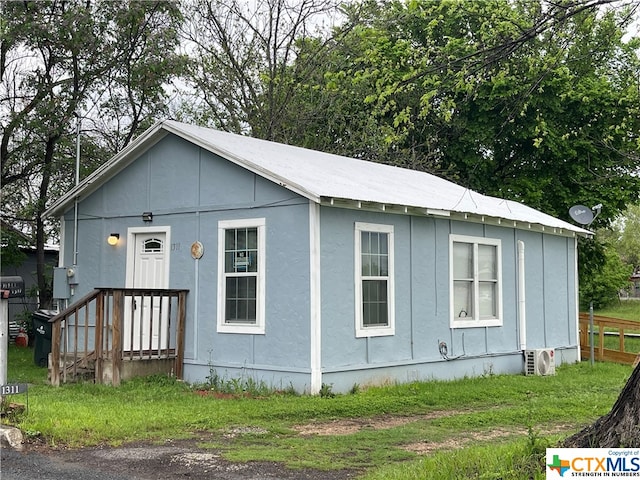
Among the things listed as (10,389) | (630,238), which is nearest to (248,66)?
(10,389)

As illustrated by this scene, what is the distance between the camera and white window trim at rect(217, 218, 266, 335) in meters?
11.6

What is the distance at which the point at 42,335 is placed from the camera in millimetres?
14734

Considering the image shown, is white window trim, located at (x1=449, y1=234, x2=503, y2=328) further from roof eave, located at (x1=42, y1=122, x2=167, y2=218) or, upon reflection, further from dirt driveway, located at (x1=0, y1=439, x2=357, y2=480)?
dirt driveway, located at (x1=0, y1=439, x2=357, y2=480)

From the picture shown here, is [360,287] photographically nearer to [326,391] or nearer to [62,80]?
[326,391]

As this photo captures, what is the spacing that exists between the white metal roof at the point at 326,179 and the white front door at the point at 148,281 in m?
1.49

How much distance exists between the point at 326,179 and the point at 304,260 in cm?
172

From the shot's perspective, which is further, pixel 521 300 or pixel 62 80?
pixel 62 80

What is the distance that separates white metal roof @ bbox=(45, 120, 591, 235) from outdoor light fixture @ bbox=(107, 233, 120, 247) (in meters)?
1.07

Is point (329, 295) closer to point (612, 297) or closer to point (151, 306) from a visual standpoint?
point (151, 306)

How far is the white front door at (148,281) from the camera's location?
1246 centimetres

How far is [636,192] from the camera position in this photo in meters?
25.2

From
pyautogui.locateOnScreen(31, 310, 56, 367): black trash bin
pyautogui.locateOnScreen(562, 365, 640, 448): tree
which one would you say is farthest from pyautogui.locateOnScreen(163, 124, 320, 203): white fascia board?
pyautogui.locateOnScreen(562, 365, 640, 448): tree

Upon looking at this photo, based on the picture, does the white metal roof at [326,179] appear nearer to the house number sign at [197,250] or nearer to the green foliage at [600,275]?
the house number sign at [197,250]

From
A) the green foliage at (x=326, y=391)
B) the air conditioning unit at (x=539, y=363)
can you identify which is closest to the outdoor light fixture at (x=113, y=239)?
the green foliage at (x=326, y=391)
